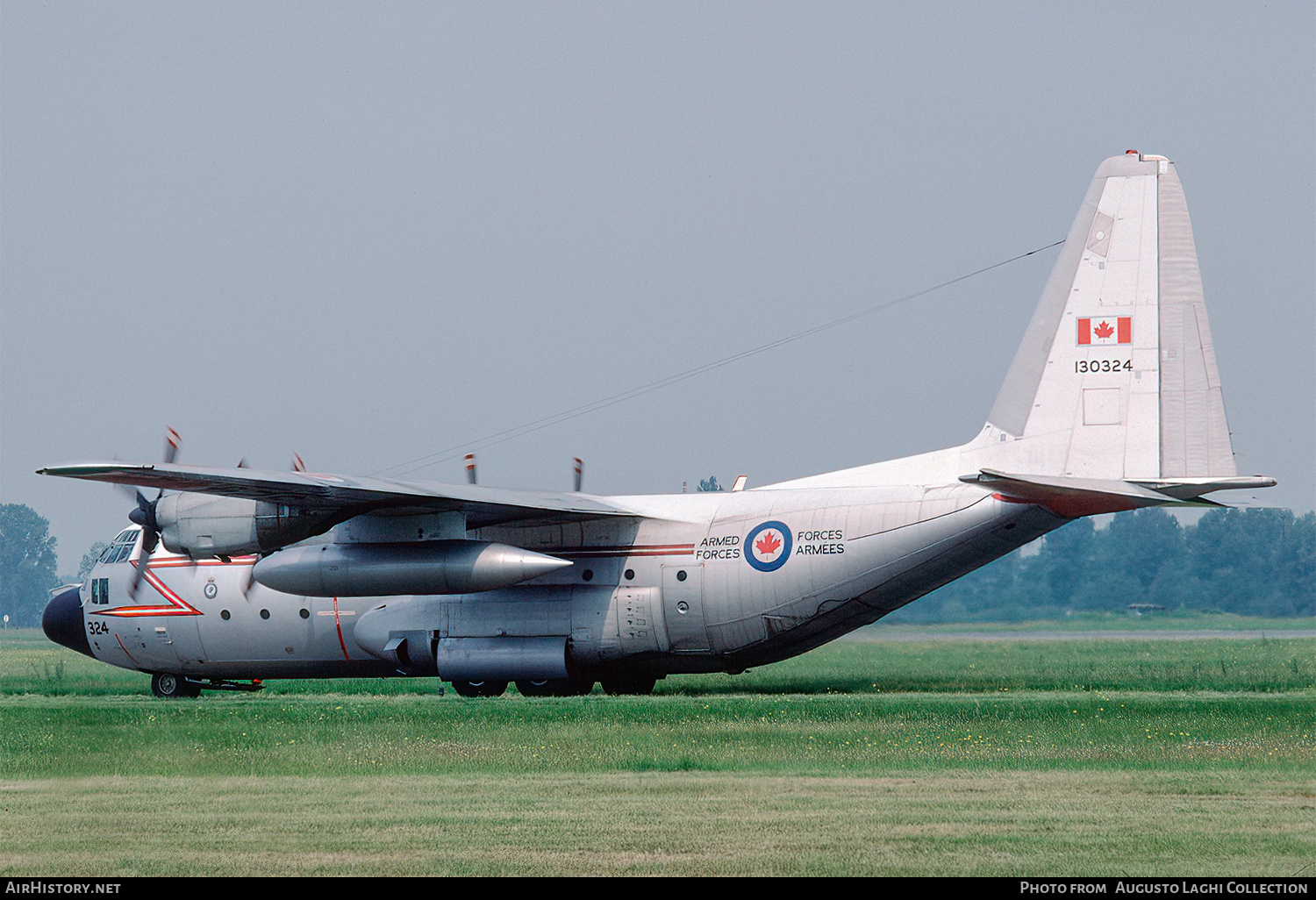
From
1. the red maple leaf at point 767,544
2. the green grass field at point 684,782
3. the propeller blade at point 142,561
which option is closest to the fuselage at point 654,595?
the red maple leaf at point 767,544

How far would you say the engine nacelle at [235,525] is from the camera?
21.0 metres

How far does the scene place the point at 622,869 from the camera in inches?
360

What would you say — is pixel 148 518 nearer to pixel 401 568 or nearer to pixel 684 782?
pixel 401 568

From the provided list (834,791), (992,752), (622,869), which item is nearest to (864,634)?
(992,752)

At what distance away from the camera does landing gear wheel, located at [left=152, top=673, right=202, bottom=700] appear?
2511 centimetres

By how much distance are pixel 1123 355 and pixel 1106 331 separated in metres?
0.45

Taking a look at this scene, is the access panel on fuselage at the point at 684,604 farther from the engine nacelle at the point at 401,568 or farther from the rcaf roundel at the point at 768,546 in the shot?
the engine nacelle at the point at 401,568

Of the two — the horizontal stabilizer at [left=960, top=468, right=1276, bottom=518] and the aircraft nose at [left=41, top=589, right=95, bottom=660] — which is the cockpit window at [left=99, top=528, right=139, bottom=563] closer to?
the aircraft nose at [left=41, top=589, right=95, bottom=660]

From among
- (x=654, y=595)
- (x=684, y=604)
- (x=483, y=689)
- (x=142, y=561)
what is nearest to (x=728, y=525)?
(x=684, y=604)

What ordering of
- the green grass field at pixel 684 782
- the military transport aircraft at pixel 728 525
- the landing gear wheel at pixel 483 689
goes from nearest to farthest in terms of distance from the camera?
1. the green grass field at pixel 684 782
2. the military transport aircraft at pixel 728 525
3. the landing gear wheel at pixel 483 689

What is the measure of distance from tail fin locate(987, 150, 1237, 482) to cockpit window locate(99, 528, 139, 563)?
1483 cm

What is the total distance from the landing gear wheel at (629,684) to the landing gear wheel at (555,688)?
12.0 inches

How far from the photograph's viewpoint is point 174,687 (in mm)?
25156

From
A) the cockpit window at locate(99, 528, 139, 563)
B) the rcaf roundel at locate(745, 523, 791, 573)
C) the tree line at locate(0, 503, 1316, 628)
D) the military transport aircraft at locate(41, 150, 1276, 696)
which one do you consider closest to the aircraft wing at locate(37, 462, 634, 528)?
the military transport aircraft at locate(41, 150, 1276, 696)
